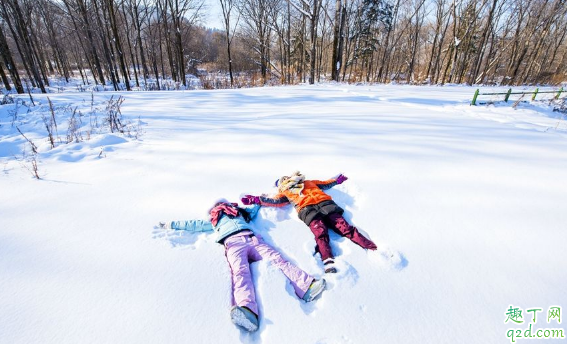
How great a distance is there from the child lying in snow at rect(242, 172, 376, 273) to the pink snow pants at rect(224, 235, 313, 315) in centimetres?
26

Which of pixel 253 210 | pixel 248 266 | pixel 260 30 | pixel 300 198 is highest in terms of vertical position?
pixel 260 30

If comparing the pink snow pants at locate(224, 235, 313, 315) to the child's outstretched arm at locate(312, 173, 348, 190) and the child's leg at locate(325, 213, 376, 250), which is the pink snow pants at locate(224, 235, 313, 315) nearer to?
the child's leg at locate(325, 213, 376, 250)

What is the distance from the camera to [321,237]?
2.12m

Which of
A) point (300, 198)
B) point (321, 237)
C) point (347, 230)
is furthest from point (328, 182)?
point (321, 237)

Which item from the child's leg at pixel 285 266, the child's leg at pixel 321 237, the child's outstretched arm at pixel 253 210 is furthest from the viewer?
the child's outstretched arm at pixel 253 210

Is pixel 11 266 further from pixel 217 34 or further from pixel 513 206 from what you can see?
pixel 217 34

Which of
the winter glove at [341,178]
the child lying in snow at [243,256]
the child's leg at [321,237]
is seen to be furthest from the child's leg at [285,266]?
the winter glove at [341,178]

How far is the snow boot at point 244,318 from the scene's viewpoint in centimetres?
144

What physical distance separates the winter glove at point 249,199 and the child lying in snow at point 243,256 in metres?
0.07

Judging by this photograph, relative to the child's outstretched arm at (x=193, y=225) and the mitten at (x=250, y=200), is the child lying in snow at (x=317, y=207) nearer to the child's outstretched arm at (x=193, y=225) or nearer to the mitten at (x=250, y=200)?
the mitten at (x=250, y=200)

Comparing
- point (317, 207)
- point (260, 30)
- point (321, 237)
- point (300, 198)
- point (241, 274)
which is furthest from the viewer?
point (260, 30)

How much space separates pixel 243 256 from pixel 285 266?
1.17 ft

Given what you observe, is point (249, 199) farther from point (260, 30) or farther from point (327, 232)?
point (260, 30)

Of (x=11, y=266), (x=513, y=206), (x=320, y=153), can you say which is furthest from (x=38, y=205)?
(x=513, y=206)
